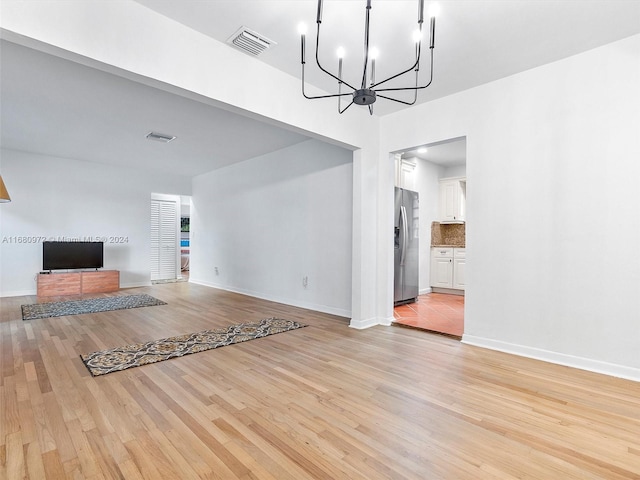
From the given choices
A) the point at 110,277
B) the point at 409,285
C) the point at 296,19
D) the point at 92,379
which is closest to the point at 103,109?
the point at 296,19

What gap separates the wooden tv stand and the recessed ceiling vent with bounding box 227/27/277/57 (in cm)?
621

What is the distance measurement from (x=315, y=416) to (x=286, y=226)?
4098 millimetres

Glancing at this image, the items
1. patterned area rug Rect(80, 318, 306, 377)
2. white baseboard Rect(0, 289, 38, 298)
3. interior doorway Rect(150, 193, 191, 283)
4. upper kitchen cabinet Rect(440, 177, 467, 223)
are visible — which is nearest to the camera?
patterned area rug Rect(80, 318, 306, 377)

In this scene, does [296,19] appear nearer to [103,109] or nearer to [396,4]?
[396,4]

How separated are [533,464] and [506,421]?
0.40 m

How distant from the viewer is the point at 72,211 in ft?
23.2

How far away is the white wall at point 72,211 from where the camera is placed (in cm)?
641

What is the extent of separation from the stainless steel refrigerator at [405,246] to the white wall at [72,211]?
5958 mm

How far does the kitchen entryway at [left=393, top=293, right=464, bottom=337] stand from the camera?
4.18m

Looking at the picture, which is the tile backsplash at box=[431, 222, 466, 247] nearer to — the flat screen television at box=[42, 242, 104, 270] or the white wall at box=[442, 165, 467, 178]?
the white wall at box=[442, 165, 467, 178]

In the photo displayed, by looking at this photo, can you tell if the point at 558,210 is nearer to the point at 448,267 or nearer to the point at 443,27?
the point at 443,27

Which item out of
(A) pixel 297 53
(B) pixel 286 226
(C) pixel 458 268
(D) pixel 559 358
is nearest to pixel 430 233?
(C) pixel 458 268

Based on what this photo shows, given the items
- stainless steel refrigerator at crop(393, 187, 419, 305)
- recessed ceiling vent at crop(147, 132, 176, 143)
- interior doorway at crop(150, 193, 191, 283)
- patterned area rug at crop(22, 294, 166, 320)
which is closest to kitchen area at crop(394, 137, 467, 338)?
stainless steel refrigerator at crop(393, 187, 419, 305)

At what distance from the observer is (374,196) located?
448 centimetres
